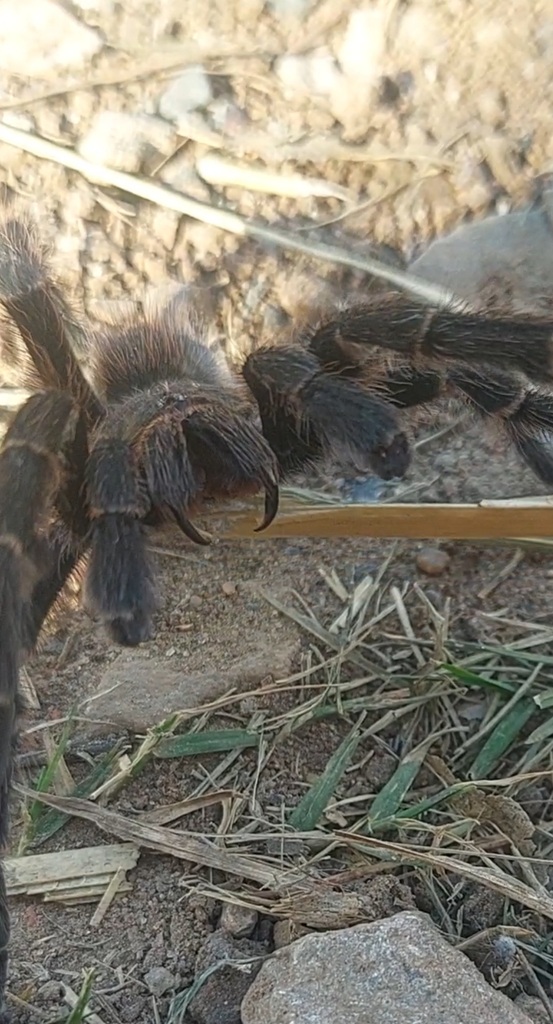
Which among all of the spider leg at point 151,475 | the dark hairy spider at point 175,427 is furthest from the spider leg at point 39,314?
the spider leg at point 151,475

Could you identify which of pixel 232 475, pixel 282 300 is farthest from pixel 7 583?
pixel 282 300

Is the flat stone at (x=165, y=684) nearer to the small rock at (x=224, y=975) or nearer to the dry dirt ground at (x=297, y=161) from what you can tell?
the dry dirt ground at (x=297, y=161)

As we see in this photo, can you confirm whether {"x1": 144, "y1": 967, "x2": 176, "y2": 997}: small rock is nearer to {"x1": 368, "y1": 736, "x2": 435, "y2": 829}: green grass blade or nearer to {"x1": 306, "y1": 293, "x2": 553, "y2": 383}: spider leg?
{"x1": 368, "y1": 736, "x2": 435, "y2": 829}: green grass blade

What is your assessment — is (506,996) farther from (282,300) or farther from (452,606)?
(282,300)

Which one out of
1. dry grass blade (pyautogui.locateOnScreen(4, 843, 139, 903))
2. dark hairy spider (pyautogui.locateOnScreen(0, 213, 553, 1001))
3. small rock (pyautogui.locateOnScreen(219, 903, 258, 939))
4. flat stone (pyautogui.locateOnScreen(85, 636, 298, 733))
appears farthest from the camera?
flat stone (pyautogui.locateOnScreen(85, 636, 298, 733))

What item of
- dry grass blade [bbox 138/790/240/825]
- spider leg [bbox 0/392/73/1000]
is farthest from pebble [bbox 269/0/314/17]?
dry grass blade [bbox 138/790/240/825]

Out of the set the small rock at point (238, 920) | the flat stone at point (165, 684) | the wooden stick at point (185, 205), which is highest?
the wooden stick at point (185, 205)
